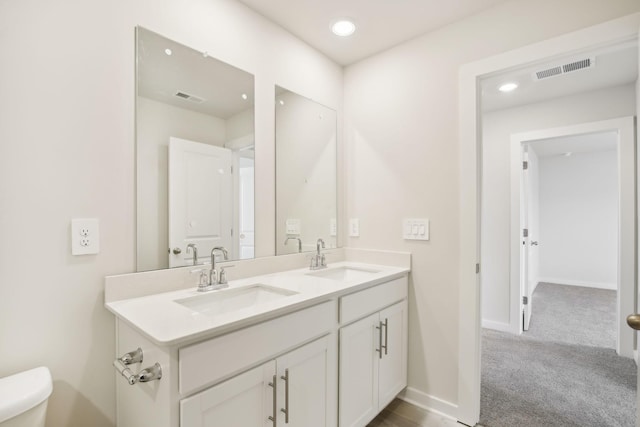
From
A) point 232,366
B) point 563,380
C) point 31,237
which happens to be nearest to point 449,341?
point 563,380

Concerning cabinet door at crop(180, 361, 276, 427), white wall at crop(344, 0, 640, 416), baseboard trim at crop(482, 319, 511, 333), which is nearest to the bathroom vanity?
cabinet door at crop(180, 361, 276, 427)

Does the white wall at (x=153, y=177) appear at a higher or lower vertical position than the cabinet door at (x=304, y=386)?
higher

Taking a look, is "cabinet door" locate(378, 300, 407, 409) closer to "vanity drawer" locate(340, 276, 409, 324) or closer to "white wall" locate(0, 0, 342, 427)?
"vanity drawer" locate(340, 276, 409, 324)

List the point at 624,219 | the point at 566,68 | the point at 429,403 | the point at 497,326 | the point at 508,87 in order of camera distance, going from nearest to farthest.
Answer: the point at 429,403, the point at 566,68, the point at 624,219, the point at 508,87, the point at 497,326

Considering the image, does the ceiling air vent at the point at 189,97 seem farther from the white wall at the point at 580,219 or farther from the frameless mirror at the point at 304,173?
the white wall at the point at 580,219

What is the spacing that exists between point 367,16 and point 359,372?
2011 mm

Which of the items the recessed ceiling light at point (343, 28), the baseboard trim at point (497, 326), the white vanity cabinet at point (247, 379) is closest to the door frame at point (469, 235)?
the recessed ceiling light at point (343, 28)

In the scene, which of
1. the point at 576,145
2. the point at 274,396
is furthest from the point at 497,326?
the point at 576,145

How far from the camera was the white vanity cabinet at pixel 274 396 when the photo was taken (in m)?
0.99

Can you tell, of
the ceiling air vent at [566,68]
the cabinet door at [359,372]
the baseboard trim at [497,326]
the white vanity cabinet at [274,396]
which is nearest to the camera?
the white vanity cabinet at [274,396]

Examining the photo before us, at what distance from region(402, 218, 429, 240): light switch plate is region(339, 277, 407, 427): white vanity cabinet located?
283 mm

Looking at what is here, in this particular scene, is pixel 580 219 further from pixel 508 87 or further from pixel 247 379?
pixel 247 379

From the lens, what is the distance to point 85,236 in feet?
4.01

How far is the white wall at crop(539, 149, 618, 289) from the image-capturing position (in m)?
5.29
